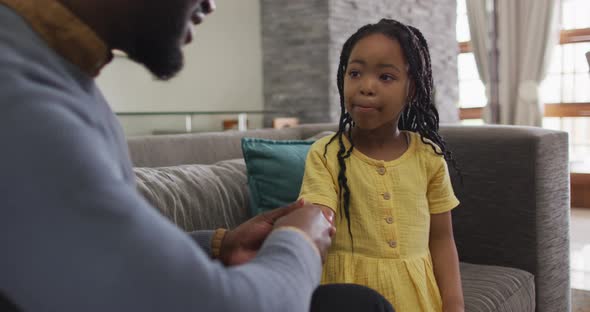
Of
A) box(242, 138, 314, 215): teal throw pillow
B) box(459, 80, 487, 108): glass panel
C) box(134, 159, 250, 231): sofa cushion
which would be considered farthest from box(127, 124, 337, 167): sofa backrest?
box(459, 80, 487, 108): glass panel

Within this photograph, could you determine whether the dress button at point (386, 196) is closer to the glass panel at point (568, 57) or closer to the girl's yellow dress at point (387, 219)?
the girl's yellow dress at point (387, 219)

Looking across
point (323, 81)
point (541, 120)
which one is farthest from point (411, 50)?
point (541, 120)

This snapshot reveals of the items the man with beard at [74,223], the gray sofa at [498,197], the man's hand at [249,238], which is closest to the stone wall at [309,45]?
the gray sofa at [498,197]

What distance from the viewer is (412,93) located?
1388mm

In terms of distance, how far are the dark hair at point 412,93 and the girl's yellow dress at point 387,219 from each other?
2 centimetres

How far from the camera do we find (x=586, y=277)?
3135mm

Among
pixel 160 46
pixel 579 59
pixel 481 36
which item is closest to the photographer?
pixel 160 46

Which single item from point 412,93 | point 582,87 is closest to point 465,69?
point 582,87

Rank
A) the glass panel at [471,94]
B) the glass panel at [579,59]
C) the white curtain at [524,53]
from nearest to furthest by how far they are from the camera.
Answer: the white curtain at [524,53] < the glass panel at [579,59] < the glass panel at [471,94]

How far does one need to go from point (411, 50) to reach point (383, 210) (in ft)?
1.19

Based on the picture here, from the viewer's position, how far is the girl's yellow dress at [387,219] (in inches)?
50.6

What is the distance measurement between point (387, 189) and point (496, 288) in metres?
0.54

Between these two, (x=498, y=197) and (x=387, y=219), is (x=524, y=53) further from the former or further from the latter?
(x=387, y=219)

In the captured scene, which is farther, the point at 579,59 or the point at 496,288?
the point at 579,59
